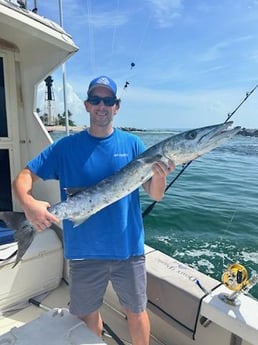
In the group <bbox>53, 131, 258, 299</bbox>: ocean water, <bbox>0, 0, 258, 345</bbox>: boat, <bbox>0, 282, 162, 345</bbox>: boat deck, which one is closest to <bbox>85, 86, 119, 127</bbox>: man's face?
<bbox>0, 0, 258, 345</bbox>: boat

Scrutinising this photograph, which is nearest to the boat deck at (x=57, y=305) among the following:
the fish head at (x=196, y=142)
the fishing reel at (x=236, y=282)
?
the fishing reel at (x=236, y=282)

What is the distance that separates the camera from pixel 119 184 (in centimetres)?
163

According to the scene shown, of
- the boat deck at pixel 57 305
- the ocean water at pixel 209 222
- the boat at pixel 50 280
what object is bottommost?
the ocean water at pixel 209 222

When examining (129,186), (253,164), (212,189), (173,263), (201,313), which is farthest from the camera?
(253,164)

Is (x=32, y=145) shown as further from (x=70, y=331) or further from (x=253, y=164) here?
(x=253, y=164)

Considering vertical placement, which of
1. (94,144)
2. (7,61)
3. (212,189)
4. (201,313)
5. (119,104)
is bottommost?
(212,189)

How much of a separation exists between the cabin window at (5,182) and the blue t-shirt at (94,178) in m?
1.75

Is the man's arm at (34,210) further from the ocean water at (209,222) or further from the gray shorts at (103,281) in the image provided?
the ocean water at (209,222)

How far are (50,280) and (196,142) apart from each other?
2.07 metres

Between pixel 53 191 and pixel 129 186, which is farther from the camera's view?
pixel 53 191

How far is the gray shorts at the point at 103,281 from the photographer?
180 cm

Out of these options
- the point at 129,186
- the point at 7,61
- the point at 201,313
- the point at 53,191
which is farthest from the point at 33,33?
the point at 201,313

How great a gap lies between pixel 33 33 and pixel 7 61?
832 millimetres

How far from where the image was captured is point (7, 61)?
10.5 feet
